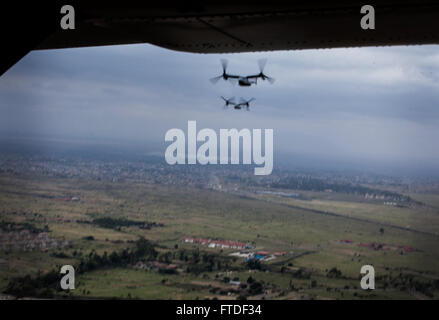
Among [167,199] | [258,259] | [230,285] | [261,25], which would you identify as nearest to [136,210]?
[167,199]

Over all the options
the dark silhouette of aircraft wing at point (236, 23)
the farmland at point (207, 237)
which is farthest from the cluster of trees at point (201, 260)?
the dark silhouette of aircraft wing at point (236, 23)

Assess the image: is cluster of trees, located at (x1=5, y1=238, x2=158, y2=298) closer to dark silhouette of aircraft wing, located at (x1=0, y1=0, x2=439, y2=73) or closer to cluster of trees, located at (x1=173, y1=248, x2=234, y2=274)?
cluster of trees, located at (x1=173, y1=248, x2=234, y2=274)

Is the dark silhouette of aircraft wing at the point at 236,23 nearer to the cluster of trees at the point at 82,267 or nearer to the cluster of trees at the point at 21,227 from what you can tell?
the cluster of trees at the point at 82,267

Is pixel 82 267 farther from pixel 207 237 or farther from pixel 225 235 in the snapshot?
pixel 225 235

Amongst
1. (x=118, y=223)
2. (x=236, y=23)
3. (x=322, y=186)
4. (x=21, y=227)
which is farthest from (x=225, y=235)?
(x=236, y=23)

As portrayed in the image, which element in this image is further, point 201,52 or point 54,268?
point 54,268
